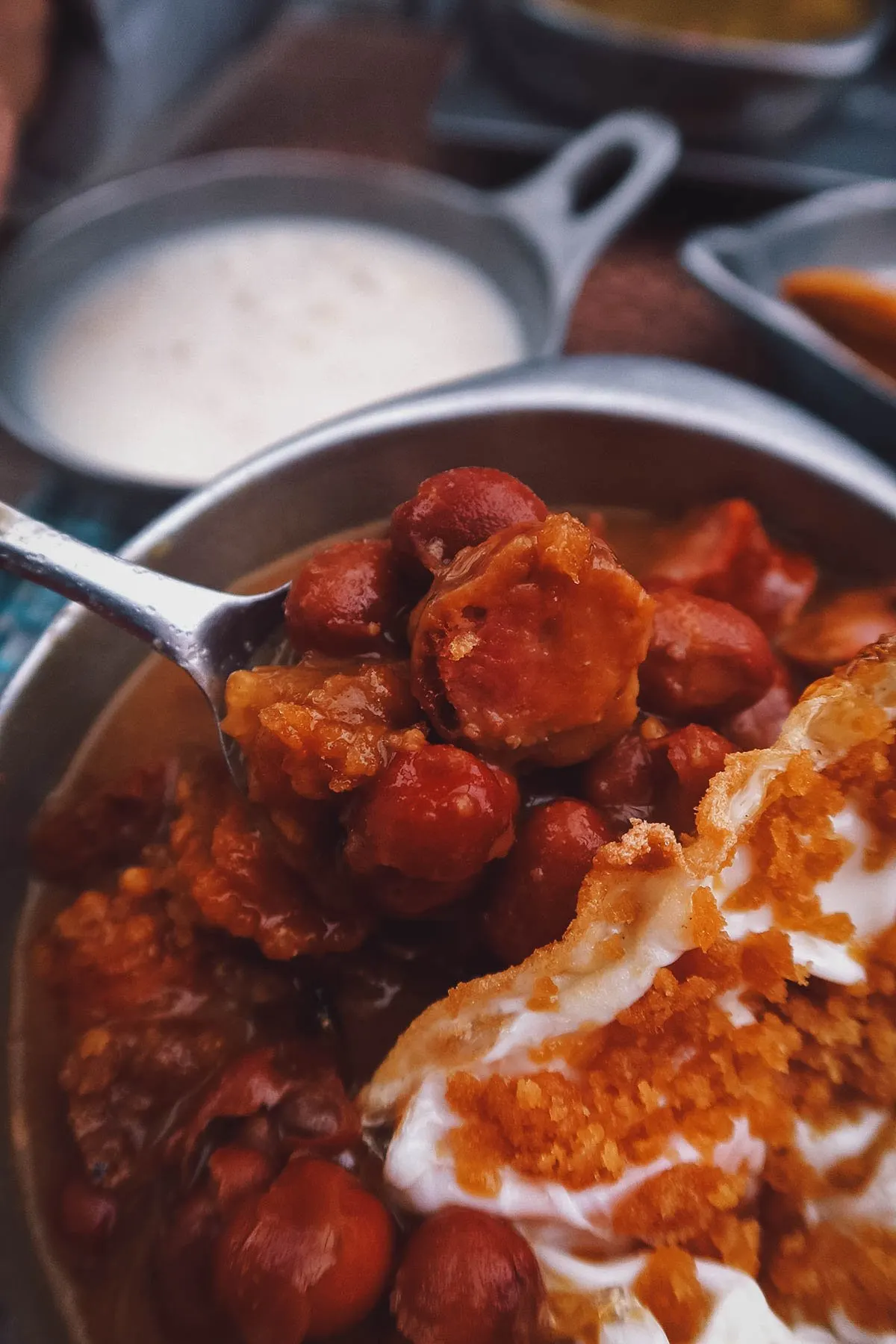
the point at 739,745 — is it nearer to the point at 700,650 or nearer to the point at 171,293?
the point at 700,650

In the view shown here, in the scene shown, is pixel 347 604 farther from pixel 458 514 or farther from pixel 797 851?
pixel 797 851

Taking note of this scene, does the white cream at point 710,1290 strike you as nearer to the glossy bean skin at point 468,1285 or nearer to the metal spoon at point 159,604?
the glossy bean skin at point 468,1285

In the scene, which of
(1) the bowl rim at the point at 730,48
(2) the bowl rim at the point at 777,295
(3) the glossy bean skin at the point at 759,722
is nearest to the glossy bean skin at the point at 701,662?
(3) the glossy bean skin at the point at 759,722

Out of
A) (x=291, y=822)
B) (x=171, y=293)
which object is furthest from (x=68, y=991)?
(x=171, y=293)

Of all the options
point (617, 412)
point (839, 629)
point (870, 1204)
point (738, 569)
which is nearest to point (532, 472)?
point (617, 412)

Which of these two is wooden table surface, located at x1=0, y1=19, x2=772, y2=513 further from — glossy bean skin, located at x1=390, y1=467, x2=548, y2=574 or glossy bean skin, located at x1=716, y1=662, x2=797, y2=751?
glossy bean skin, located at x1=390, y1=467, x2=548, y2=574

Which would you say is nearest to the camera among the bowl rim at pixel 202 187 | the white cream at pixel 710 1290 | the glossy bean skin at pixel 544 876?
the white cream at pixel 710 1290
